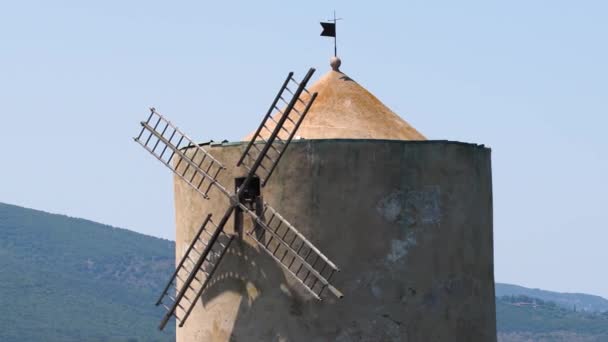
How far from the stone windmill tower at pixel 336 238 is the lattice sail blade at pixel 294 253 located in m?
0.02

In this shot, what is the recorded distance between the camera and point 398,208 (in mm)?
19828

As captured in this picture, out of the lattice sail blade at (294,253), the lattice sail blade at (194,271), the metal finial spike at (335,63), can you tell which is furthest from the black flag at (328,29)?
the lattice sail blade at (194,271)

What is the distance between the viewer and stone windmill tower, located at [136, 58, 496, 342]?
773 inches

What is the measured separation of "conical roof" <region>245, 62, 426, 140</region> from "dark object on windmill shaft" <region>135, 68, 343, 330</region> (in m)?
0.37

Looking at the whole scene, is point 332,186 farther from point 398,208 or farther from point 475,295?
point 475,295

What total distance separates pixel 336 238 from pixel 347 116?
7.03 feet

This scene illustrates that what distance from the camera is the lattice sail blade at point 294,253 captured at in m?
19.4

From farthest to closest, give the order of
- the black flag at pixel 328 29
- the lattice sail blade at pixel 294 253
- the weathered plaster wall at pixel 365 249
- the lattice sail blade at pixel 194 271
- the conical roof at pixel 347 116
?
the black flag at pixel 328 29 < the conical roof at pixel 347 116 < the lattice sail blade at pixel 194 271 < the weathered plaster wall at pixel 365 249 < the lattice sail blade at pixel 294 253

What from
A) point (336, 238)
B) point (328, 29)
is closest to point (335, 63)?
point (328, 29)

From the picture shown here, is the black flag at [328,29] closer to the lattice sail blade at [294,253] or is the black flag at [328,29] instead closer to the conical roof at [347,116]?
the conical roof at [347,116]

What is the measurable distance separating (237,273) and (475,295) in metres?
3.28

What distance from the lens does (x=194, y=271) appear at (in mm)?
20578

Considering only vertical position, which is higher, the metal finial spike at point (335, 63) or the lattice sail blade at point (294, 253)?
the metal finial spike at point (335, 63)

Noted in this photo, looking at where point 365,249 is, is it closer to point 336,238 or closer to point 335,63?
point 336,238
